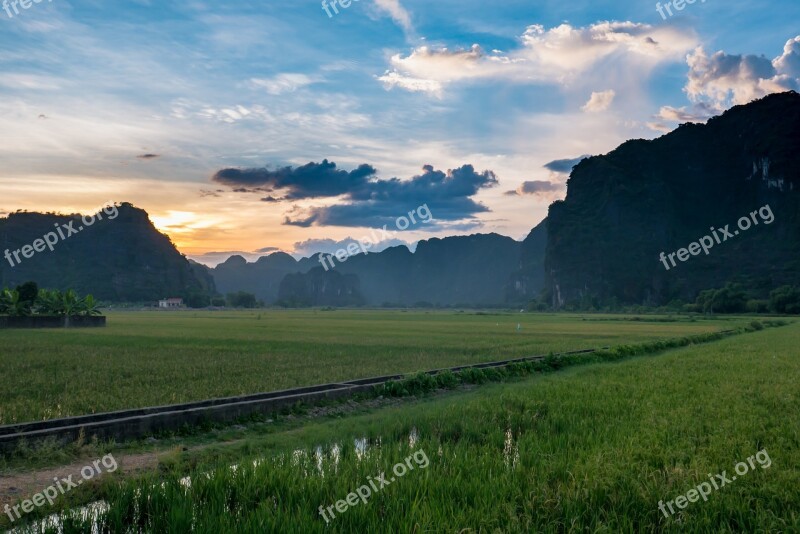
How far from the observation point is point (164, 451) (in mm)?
8125

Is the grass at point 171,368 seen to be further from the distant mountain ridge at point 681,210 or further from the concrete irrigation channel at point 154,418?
the distant mountain ridge at point 681,210

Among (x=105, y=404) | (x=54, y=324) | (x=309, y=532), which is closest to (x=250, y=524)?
(x=309, y=532)

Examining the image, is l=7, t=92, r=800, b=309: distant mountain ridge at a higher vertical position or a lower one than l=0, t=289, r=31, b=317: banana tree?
higher

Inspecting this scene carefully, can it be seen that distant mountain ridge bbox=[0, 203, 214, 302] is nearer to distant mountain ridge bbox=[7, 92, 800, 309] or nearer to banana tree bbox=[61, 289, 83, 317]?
distant mountain ridge bbox=[7, 92, 800, 309]

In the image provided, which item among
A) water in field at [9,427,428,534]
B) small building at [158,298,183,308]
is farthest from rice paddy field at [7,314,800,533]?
small building at [158,298,183,308]

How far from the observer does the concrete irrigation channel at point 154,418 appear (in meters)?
8.16

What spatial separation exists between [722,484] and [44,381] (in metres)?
15.0

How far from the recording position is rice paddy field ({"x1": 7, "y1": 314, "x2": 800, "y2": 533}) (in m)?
4.76

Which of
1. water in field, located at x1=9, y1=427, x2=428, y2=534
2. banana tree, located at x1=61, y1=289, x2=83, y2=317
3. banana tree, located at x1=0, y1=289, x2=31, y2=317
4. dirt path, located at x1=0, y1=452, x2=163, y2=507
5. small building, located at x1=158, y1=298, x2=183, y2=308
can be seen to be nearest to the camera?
water in field, located at x1=9, y1=427, x2=428, y2=534

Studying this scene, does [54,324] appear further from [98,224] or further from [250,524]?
[98,224]

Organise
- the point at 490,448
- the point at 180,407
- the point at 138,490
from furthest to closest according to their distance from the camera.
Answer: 1. the point at 180,407
2. the point at 490,448
3. the point at 138,490

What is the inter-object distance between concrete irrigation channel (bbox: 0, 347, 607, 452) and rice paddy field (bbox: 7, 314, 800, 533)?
58.1 inches

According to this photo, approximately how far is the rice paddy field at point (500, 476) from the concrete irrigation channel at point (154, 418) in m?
1.47

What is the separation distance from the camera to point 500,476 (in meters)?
5.95
